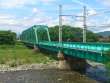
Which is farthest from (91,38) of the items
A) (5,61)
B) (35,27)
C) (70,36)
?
(5,61)

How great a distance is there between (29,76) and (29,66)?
17370mm

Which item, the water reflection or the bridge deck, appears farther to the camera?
the water reflection

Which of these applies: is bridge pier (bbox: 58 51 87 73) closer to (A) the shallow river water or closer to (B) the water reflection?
(B) the water reflection

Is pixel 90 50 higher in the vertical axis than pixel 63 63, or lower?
higher

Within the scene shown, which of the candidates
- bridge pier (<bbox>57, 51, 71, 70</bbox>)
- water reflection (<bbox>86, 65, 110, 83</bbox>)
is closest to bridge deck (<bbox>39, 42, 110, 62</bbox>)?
water reflection (<bbox>86, 65, 110, 83</bbox>)

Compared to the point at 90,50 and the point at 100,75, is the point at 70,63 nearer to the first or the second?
the point at 100,75

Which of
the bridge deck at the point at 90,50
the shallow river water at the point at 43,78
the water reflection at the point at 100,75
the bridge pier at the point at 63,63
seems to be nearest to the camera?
the bridge deck at the point at 90,50

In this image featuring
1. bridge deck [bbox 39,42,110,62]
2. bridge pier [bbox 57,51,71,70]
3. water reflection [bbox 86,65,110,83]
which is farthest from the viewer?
bridge pier [bbox 57,51,71,70]

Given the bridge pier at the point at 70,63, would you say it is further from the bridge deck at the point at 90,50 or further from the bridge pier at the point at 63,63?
the bridge deck at the point at 90,50

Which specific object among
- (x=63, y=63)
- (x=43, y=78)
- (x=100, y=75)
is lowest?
(x=43, y=78)

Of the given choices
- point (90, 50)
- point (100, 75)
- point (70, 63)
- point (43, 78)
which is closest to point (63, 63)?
point (70, 63)

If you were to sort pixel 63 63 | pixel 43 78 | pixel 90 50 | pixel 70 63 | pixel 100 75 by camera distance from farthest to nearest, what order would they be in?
1. pixel 63 63
2. pixel 70 63
3. pixel 100 75
4. pixel 43 78
5. pixel 90 50

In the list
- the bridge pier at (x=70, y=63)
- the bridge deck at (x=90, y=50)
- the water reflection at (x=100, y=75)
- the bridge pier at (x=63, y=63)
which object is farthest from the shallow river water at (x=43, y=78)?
the bridge pier at (x=70, y=63)

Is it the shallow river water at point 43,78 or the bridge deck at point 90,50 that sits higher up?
the bridge deck at point 90,50
